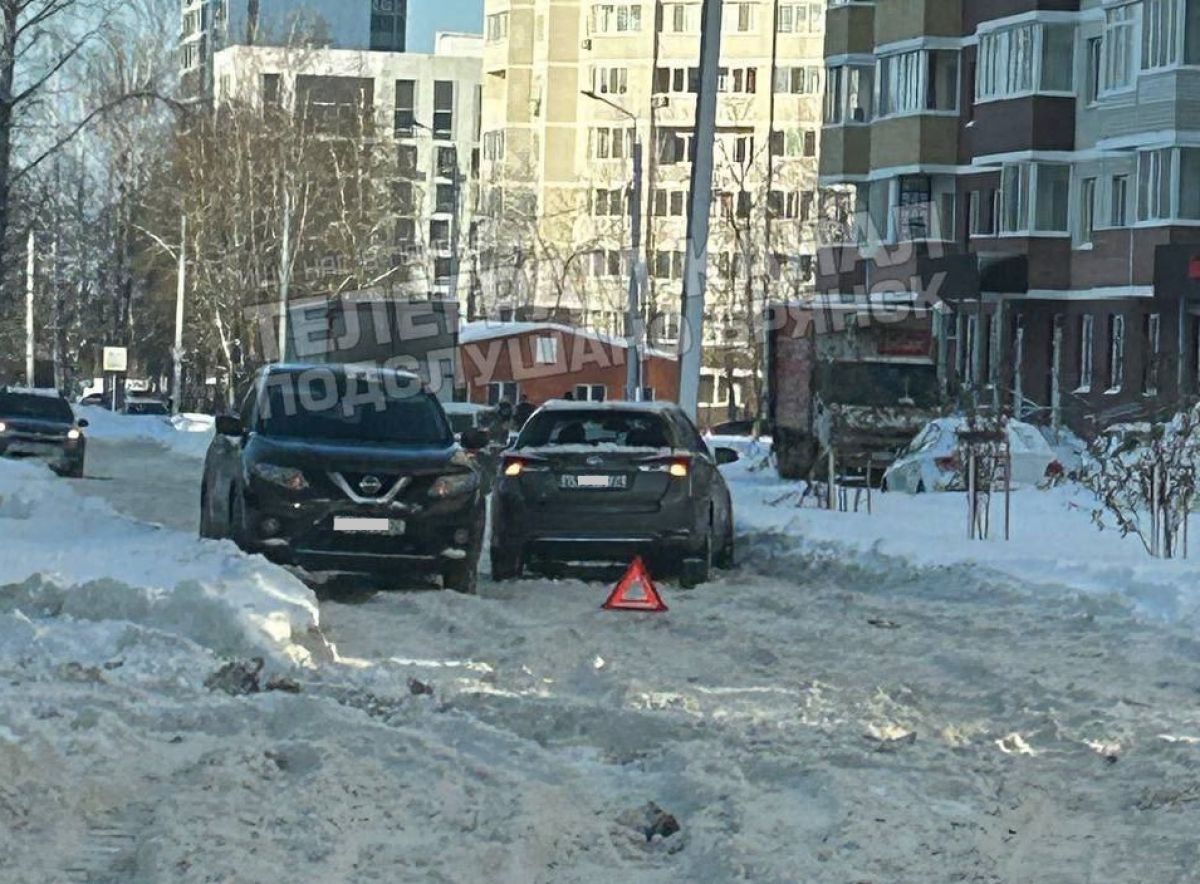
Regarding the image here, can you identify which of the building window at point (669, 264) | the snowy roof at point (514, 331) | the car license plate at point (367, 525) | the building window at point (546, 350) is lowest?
the car license plate at point (367, 525)

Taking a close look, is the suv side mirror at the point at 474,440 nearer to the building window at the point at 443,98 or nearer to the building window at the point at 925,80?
the building window at the point at 925,80

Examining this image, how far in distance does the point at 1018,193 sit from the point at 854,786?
1924 inches

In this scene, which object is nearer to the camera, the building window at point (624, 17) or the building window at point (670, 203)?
the building window at point (624, 17)

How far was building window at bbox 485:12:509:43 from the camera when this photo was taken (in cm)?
12946

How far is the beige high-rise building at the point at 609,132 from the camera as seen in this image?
117125mm

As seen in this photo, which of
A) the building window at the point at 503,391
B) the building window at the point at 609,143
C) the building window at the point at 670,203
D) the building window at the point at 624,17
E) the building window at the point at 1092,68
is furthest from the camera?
the building window at the point at 670,203

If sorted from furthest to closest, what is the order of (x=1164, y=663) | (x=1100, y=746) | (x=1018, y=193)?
1. (x=1018, y=193)
2. (x=1164, y=663)
3. (x=1100, y=746)

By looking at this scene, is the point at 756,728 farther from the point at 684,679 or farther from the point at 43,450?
the point at 43,450

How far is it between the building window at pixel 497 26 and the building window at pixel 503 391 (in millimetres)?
32197

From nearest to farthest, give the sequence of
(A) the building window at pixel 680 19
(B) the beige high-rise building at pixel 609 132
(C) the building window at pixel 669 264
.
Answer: (B) the beige high-rise building at pixel 609 132 < (A) the building window at pixel 680 19 < (C) the building window at pixel 669 264

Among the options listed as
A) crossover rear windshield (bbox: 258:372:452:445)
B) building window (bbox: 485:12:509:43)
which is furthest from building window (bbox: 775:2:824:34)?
crossover rear windshield (bbox: 258:372:452:445)

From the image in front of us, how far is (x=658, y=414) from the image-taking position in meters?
20.9

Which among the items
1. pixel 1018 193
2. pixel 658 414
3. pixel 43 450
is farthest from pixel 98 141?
pixel 658 414

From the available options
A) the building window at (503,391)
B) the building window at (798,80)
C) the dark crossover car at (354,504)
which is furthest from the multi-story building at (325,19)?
the dark crossover car at (354,504)
